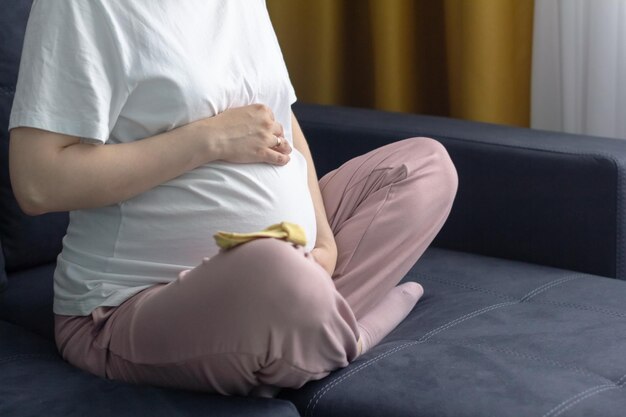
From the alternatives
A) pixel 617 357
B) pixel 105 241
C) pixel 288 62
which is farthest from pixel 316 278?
pixel 288 62

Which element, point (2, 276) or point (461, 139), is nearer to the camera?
point (2, 276)

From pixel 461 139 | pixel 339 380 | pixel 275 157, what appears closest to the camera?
pixel 339 380

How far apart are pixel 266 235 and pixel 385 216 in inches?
14.4

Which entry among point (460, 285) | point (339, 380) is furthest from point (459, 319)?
point (339, 380)

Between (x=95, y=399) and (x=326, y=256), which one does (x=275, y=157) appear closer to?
(x=326, y=256)

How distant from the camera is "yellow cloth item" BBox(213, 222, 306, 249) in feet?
4.19

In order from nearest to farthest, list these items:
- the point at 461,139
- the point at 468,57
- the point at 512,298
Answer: the point at 512,298, the point at 461,139, the point at 468,57

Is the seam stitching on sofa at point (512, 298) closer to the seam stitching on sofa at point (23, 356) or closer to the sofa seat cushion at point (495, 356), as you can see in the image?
the sofa seat cushion at point (495, 356)

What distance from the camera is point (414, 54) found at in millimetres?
2664

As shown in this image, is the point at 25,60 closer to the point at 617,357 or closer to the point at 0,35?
the point at 0,35

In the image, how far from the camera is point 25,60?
1.38m

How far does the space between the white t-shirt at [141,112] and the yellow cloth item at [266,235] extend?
0.15m

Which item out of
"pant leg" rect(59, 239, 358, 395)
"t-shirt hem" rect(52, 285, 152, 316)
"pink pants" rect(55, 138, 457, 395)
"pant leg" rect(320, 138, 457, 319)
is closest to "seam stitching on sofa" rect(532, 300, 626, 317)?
"pant leg" rect(320, 138, 457, 319)

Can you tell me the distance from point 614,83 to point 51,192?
56.0 inches
